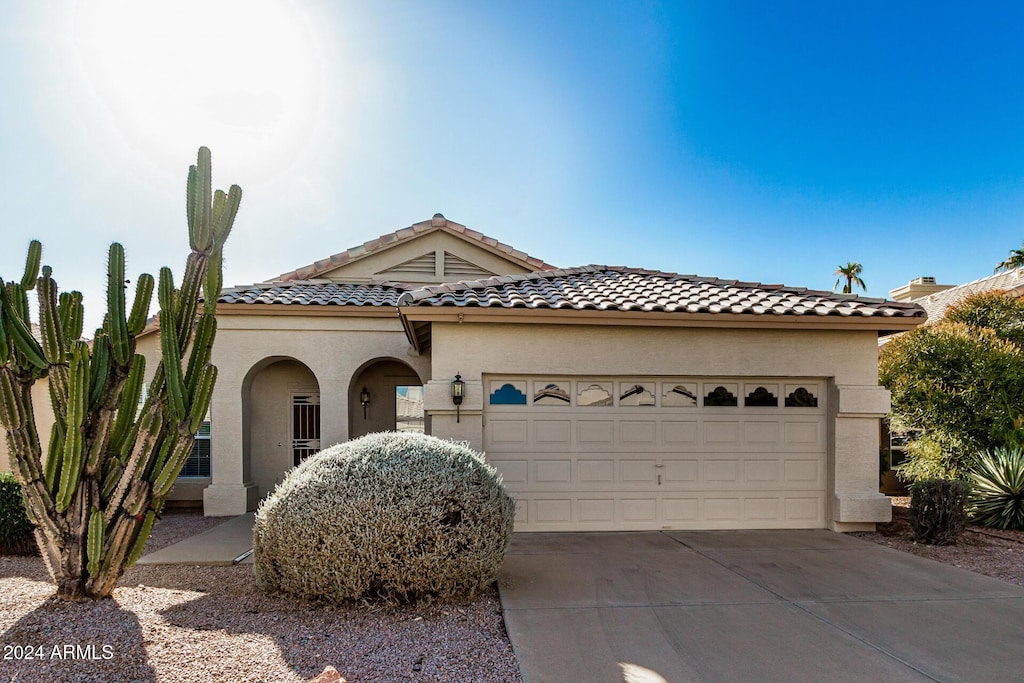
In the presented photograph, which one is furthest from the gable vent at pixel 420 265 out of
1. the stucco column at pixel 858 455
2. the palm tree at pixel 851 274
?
the palm tree at pixel 851 274

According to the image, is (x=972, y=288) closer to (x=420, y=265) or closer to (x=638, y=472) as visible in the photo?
(x=638, y=472)

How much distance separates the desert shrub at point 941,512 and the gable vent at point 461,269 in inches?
393

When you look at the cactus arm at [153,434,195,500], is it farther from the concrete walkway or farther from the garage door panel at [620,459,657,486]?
the garage door panel at [620,459,657,486]

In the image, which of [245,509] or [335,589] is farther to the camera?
[245,509]

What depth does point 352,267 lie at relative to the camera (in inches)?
572

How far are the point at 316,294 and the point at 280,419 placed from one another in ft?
9.28

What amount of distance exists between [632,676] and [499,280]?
6904 millimetres

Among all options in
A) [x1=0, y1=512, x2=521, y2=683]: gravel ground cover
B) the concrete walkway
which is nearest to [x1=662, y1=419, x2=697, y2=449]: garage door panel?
[x1=0, y1=512, x2=521, y2=683]: gravel ground cover

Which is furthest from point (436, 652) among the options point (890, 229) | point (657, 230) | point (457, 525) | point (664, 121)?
point (890, 229)

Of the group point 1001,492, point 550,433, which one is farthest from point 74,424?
point 1001,492

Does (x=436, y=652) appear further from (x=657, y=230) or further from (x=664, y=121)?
(x=657, y=230)

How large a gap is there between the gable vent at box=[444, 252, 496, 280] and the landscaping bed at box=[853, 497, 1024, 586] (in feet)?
31.7

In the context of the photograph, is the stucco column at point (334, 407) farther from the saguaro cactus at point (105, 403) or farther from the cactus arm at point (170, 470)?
the cactus arm at point (170, 470)

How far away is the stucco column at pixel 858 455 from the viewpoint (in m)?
9.01
